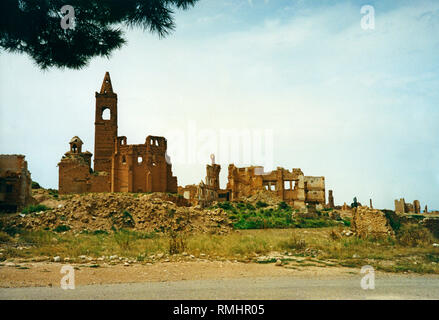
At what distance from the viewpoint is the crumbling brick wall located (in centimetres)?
1391

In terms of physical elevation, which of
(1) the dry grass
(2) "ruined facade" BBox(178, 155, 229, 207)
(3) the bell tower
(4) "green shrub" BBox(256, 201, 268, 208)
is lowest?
(1) the dry grass

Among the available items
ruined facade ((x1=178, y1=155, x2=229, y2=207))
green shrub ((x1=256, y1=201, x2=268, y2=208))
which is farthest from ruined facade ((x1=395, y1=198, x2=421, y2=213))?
ruined facade ((x1=178, y1=155, x2=229, y2=207))

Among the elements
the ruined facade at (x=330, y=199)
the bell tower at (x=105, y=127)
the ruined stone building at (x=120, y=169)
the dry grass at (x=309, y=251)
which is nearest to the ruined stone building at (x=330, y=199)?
the ruined facade at (x=330, y=199)

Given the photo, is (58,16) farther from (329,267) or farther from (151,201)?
(151,201)

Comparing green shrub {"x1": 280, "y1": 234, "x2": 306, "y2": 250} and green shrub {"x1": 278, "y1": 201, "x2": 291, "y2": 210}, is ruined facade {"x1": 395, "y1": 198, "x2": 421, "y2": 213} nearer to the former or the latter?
green shrub {"x1": 278, "y1": 201, "x2": 291, "y2": 210}

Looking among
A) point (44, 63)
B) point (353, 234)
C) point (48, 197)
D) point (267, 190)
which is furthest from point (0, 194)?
point (267, 190)

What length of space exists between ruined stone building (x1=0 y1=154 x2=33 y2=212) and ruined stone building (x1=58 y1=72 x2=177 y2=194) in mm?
12619

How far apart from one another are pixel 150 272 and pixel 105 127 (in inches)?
1835

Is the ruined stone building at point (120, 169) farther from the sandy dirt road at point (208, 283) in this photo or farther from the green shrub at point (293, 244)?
the sandy dirt road at point (208, 283)

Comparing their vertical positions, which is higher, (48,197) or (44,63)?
(44,63)

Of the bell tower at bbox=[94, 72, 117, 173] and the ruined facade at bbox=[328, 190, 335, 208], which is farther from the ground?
the bell tower at bbox=[94, 72, 117, 173]

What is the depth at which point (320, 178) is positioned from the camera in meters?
52.8

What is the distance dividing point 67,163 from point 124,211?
1085 inches

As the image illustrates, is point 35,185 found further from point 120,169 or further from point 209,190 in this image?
point 209,190
